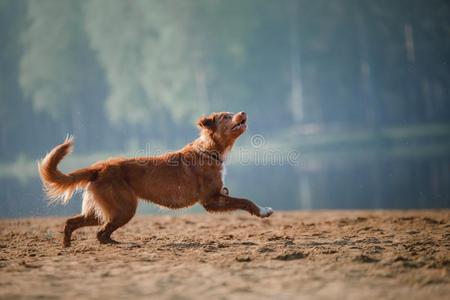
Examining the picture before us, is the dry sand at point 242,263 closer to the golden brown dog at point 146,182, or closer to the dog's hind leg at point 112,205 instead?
the dog's hind leg at point 112,205

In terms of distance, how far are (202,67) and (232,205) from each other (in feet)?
112

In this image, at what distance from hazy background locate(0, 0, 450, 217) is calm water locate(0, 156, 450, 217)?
10288 millimetres

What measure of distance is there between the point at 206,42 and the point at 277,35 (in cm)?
936

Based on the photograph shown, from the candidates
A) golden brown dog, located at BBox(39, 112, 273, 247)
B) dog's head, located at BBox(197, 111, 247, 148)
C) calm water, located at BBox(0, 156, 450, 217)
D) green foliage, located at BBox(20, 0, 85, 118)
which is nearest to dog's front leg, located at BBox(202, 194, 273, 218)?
golden brown dog, located at BBox(39, 112, 273, 247)

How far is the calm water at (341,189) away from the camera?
551 inches

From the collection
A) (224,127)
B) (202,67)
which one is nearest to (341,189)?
(224,127)

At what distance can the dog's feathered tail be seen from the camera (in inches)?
286

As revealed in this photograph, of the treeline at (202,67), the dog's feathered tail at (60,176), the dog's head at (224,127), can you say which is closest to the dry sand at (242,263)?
the dog's feathered tail at (60,176)

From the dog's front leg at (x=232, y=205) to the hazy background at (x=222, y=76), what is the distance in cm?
2481

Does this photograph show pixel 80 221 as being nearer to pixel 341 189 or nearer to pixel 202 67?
pixel 341 189

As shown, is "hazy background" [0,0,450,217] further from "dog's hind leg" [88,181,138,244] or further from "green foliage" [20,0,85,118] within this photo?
"dog's hind leg" [88,181,138,244]

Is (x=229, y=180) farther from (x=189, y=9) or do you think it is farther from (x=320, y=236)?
(x=189, y=9)

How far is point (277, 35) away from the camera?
160ft

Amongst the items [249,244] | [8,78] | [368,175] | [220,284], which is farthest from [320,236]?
[8,78]
